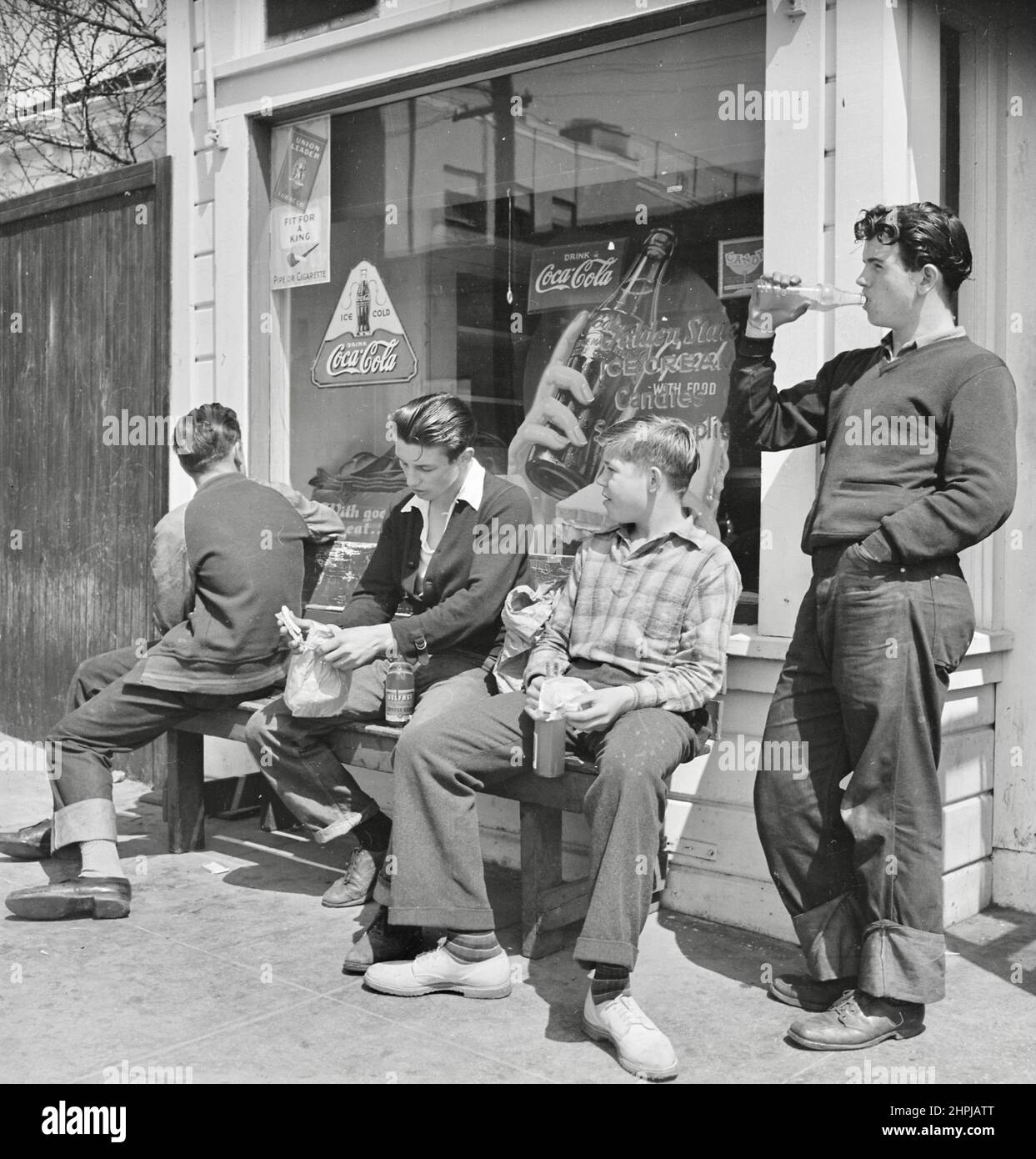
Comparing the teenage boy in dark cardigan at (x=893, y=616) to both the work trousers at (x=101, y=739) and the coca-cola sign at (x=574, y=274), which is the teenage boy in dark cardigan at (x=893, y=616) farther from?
the work trousers at (x=101, y=739)

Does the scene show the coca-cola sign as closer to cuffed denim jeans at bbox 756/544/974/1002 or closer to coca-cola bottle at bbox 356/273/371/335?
coca-cola bottle at bbox 356/273/371/335

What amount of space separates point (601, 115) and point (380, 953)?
3.21 metres

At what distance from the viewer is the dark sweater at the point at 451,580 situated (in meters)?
4.38

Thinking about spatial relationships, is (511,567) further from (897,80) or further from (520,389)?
(897,80)

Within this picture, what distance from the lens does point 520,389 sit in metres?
5.37

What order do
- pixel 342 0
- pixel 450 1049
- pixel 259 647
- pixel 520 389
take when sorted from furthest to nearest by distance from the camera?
pixel 342 0 → pixel 520 389 → pixel 259 647 → pixel 450 1049

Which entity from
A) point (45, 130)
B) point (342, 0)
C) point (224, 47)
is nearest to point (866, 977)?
point (342, 0)

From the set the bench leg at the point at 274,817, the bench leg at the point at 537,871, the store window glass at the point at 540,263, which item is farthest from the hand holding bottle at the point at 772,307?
the bench leg at the point at 274,817

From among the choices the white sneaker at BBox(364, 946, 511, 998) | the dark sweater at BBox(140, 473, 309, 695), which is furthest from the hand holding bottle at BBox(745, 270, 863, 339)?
the dark sweater at BBox(140, 473, 309, 695)

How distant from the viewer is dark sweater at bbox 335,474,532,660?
438 centimetres

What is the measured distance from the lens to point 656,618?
12.8 feet

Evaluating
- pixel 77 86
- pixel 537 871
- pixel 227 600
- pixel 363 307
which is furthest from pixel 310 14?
pixel 537 871

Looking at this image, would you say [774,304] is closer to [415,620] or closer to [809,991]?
[415,620]

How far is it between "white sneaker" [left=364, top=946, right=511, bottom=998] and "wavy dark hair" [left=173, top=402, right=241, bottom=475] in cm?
221
